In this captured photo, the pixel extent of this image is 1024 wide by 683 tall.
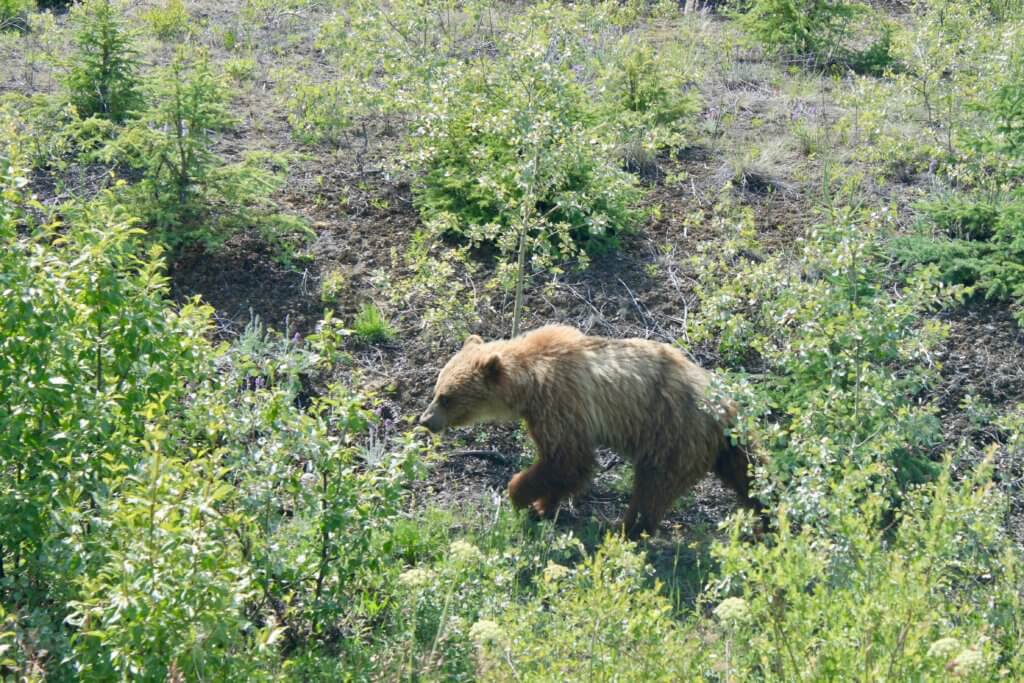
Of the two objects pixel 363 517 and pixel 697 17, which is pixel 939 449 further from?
pixel 697 17

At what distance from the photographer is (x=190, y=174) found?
9094mm

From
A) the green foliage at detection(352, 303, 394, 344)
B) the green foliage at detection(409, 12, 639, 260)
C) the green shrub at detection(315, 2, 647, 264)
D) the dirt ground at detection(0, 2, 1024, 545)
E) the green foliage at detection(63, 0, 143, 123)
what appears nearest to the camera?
the dirt ground at detection(0, 2, 1024, 545)

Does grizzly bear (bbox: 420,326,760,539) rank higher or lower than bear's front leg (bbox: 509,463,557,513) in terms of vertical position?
higher

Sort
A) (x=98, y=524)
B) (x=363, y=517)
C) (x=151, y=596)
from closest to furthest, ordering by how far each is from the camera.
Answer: (x=151, y=596)
(x=98, y=524)
(x=363, y=517)

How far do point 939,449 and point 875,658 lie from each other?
3789 millimetres

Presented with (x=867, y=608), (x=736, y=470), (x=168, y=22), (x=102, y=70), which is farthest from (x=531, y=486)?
(x=168, y=22)

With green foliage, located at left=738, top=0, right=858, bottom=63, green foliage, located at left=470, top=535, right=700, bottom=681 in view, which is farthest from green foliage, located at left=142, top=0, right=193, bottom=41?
green foliage, located at left=470, top=535, right=700, bottom=681

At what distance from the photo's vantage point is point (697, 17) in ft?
48.1

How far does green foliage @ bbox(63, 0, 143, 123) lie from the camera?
9742 mm

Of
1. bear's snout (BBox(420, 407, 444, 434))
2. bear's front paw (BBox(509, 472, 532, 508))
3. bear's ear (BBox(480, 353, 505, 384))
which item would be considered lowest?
bear's front paw (BBox(509, 472, 532, 508))

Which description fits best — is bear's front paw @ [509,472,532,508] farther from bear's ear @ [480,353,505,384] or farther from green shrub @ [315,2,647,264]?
green shrub @ [315,2,647,264]

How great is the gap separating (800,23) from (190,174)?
712 centimetres

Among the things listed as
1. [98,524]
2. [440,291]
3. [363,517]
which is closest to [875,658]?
[363,517]

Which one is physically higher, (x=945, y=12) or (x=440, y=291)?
(x=945, y=12)
